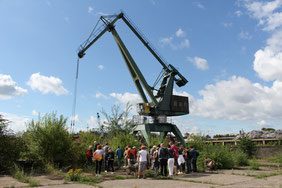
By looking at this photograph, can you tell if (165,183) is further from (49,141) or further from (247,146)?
(247,146)

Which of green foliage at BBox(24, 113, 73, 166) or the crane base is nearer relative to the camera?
green foliage at BBox(24, 113, 73, 166)

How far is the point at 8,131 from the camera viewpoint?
13320mm

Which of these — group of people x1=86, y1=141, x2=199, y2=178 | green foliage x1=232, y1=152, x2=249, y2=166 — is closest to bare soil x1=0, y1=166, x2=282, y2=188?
group of people x1=86, y1=141, x2=199, y2=178

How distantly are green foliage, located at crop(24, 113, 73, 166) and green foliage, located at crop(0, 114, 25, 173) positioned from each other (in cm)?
48

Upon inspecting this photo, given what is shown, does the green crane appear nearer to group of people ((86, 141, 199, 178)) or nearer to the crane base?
the crane base

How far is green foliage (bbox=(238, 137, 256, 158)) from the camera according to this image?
2430 cm

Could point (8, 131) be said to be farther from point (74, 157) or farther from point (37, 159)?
point (74, 157)

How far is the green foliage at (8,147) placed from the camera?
1216 cm

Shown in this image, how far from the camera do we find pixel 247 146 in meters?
24.3

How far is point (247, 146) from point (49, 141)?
20.4 metres

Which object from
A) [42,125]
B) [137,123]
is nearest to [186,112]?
[137,123]

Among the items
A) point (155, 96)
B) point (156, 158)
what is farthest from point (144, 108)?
point (156, 158)

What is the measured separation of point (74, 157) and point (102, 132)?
9.35 meters

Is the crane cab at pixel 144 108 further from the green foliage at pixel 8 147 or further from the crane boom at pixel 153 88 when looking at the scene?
the green foliage at pixel 8 147
